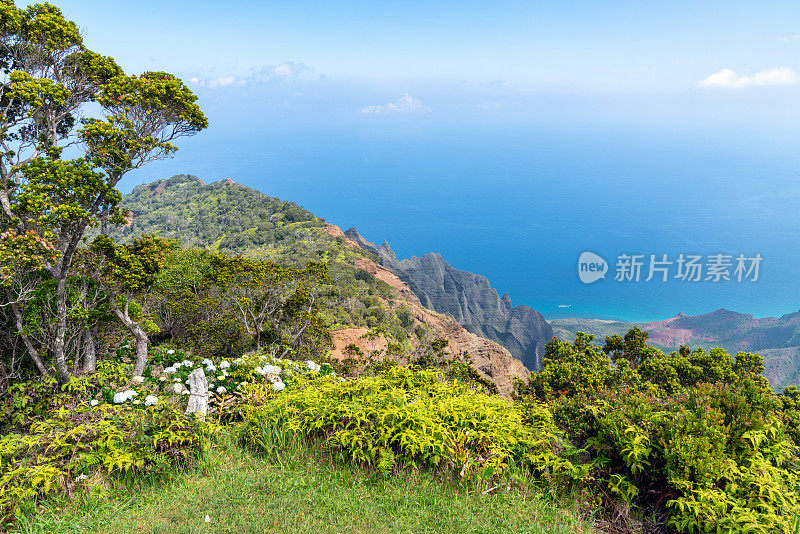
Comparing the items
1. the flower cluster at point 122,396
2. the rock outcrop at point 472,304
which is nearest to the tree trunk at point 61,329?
the flower cluster at point 122,396

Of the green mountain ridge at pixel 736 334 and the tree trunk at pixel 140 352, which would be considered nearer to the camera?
the tree trunk at pixel 140 352

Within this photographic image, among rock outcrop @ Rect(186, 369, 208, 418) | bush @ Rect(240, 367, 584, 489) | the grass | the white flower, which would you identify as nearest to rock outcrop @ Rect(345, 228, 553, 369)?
the white flower

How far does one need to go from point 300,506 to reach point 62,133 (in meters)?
8.36

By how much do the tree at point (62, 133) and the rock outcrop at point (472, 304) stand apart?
62147mm

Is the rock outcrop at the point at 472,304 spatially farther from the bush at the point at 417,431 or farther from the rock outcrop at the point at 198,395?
the bush at the point at 417,431

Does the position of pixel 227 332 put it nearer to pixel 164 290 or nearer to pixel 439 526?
pixel 164 290

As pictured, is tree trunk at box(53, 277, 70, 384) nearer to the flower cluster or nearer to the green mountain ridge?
the flower cluster

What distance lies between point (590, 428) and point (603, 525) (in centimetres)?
92

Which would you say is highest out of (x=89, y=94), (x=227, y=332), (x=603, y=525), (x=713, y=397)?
(x=89, y=94)

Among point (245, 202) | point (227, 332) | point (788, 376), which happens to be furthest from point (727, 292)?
point (227, 332)

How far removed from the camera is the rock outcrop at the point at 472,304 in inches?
2933

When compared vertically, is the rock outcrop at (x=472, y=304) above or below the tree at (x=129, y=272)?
below

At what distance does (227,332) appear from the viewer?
12125 millimetres

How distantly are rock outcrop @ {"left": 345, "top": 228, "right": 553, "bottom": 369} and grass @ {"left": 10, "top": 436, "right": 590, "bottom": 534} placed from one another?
66.5 metres
